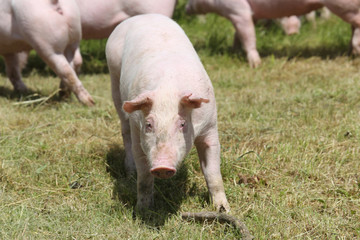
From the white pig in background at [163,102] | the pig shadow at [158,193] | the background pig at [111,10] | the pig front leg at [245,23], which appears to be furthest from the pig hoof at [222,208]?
the pig front leg at [245,23]

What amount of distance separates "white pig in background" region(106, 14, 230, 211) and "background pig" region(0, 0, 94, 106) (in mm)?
1583

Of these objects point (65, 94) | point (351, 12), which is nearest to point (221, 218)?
point (65, 94)

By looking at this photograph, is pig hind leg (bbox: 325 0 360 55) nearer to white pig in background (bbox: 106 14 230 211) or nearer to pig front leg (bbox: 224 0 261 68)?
pig front leg (bbox: 224 0 261 68)

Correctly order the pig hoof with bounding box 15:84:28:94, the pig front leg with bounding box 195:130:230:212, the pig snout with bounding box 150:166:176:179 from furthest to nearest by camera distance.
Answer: the pig hoof with bounding box 15:84:28:94 < the pig front leg with bounding box 195:130:230:212 < the pig snout with bounding box 150:166:176:179

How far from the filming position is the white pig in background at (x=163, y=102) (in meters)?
2.54

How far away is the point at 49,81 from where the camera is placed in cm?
641

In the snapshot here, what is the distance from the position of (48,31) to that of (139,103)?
105 inches

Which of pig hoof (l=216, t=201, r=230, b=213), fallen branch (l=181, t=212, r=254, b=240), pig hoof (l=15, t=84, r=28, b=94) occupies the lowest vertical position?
pig hoof (l=15, t=84, r=28, b=94)

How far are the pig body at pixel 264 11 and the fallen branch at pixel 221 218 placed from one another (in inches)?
155

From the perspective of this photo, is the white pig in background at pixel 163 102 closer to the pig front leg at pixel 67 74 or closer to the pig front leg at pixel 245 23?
the pig front leg at pixel 67 74

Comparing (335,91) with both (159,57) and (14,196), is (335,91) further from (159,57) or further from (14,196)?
(14,196)

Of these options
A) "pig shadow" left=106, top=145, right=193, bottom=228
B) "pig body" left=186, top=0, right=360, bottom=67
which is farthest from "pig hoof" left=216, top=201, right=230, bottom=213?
"pig body" left=186, top=0, right=360, bottom=67

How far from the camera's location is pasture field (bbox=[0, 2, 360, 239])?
2754mm

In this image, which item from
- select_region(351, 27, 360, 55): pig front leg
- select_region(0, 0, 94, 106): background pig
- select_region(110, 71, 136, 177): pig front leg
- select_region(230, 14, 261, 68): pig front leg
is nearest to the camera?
select_region(110, 71, 136, 177): pig front leg
